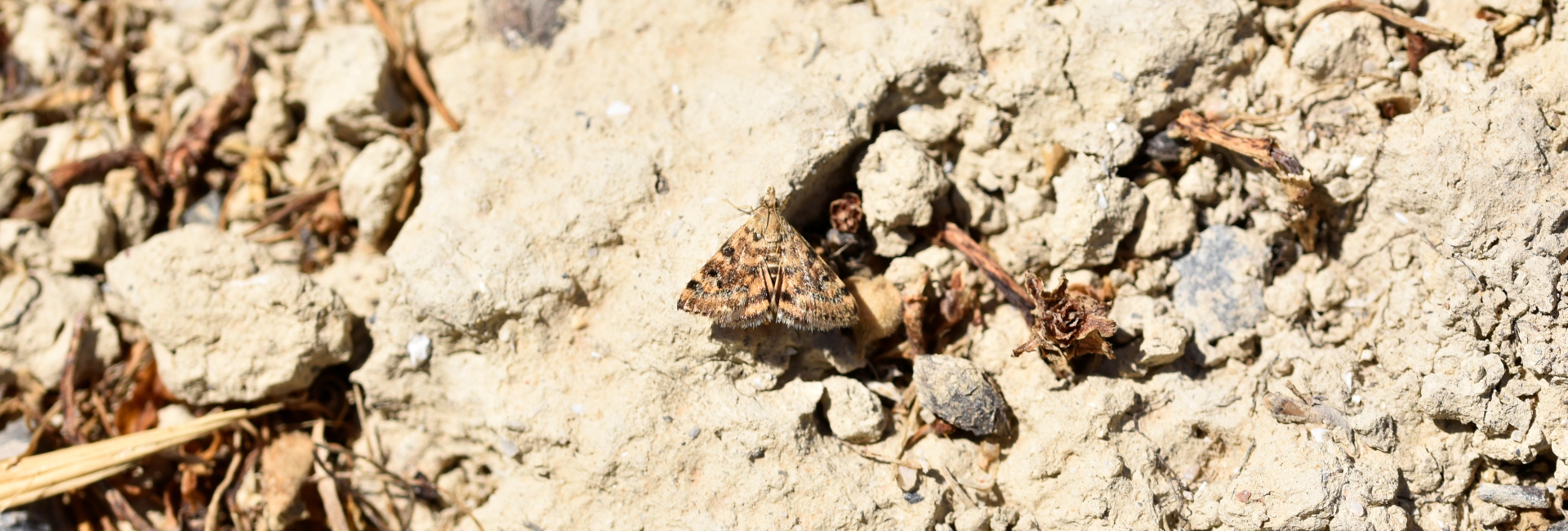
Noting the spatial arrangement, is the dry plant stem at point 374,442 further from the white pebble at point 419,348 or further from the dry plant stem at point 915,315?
the dry plant stem at point 915,315

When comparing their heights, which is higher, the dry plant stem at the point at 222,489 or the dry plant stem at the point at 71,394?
the dry plant stem at the point at 71,394

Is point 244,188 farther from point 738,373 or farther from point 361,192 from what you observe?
point 738,373

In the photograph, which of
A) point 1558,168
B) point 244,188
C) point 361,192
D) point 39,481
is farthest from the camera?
point 244,188

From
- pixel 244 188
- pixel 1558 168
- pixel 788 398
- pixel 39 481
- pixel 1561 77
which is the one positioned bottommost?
pixel 39 481

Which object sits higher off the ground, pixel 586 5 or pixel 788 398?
pixel 586 5

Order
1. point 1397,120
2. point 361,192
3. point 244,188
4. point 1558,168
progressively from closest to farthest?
1. point 1558,168
2. point 1397,120
3. point 361,192
4. point 244,188

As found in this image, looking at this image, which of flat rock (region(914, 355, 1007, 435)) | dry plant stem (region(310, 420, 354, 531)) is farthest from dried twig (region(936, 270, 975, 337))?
dry plant stem (region(310, 420, 354, 531))

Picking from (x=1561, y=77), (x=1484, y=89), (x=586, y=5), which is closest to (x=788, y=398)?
(x=586, y=5)

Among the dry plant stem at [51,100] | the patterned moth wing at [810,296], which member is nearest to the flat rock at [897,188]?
the patterned moth wing at [810,296]
